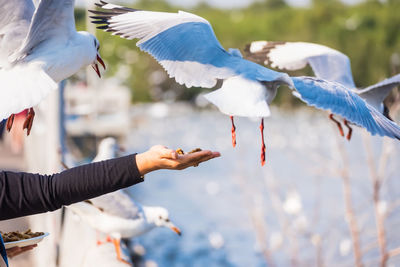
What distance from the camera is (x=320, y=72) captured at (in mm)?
2172

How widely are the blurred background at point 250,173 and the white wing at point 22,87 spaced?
4.37ft

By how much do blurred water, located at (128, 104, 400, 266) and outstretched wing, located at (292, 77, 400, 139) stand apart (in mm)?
1241

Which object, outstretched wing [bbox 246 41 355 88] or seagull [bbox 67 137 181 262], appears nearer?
outstretched wing [bbox 246 41 355 88]

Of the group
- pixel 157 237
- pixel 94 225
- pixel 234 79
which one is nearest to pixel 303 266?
pixel 157 237

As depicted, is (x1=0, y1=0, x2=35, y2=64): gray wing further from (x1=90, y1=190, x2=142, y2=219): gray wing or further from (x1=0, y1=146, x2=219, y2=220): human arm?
(x1=90, y1=190, x2=142, y2=219): gray wing

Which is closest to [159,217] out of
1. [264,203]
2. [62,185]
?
[62,185]

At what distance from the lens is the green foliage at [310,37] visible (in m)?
19.6

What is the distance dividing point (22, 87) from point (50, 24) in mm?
194

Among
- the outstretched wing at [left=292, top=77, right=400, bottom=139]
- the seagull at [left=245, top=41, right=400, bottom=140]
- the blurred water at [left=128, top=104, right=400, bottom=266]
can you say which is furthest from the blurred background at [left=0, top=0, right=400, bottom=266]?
the outstretched wing at [left=292, top=77, right=400, bottom=139]

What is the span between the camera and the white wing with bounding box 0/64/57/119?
136cm

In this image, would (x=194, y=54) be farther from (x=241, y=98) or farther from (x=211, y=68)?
(x=241, y=98)

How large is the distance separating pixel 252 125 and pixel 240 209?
34.7ft

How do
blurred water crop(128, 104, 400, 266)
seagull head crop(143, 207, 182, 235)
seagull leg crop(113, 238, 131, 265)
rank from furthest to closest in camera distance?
blurred water crop(128, 104, 400, 266) < seagull head crop(143, 207, 182, 235) < seagull leg crop(113, 238, 131, 265)

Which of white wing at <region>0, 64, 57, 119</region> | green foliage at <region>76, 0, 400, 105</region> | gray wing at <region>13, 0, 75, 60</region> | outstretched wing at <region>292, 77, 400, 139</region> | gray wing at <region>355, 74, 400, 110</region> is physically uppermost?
gray wing at <region>13, 0, 75, 60</region>
